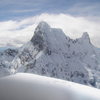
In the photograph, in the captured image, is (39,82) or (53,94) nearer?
(53,94)

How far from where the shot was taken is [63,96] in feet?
15.3

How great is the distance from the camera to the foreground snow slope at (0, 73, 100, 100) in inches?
180

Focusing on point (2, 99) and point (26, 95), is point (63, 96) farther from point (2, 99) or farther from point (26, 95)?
point (2, 99)

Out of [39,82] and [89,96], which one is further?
[39,82]

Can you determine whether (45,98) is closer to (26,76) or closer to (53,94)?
(53,94)

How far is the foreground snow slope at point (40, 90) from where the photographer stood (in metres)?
4.58

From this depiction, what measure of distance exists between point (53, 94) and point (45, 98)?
223mm

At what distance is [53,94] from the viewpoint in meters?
4.66

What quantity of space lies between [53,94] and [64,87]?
1.29 feet

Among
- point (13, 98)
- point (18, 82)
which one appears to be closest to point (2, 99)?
point (13, 98)

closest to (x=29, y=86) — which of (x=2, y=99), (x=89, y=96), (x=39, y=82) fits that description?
(x=39, y=82)

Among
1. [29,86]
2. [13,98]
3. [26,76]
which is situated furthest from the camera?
[26,76]

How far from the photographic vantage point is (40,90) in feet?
15.7

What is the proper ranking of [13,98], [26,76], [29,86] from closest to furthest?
[13,98]
[29,86]
[26,76]
